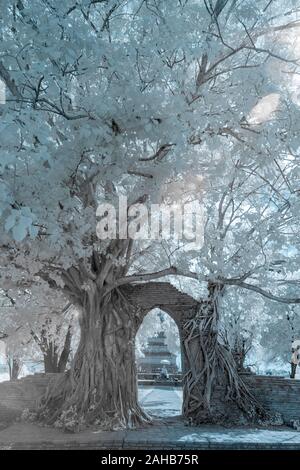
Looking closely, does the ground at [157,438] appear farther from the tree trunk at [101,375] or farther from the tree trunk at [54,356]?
the tree trunk at [54,356]

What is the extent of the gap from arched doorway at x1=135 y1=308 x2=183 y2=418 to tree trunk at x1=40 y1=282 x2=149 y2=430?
→ 3.46m

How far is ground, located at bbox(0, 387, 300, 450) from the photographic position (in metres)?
8.00

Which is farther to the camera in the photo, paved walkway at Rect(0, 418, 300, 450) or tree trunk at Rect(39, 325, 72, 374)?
tree trunk at Rect(39, 325, 72, 374)

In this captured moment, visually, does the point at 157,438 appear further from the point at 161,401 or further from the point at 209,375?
the point at 161,401

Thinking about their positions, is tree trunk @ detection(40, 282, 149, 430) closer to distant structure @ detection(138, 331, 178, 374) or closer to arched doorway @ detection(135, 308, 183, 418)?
arched doorway @ detection(135, 308, 183, 418)

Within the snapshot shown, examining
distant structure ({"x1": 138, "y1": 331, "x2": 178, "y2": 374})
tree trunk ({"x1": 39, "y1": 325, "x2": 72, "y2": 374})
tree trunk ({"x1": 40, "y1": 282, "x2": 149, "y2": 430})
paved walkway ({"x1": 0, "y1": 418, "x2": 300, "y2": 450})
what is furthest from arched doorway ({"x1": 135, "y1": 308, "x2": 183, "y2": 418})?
paved walkway ({"x1": 0, "y1": 418, "x2": 300, "y2": 450})

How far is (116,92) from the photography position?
6078 mm

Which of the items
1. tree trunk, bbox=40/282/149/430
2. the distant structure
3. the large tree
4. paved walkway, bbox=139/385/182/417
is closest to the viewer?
the large tree

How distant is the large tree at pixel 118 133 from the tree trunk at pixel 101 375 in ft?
0.10

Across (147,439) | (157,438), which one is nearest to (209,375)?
(157,438)

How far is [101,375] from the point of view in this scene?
10.1 metres

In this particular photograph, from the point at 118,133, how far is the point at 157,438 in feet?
18.5

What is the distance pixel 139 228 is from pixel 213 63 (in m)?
3.07

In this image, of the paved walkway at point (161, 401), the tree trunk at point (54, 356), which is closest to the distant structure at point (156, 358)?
the paved walkway at point (161, 401)
